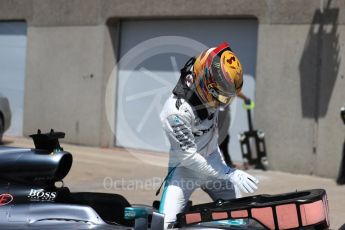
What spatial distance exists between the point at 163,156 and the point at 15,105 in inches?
199

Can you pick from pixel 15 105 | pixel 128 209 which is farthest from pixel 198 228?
pixel 15 105

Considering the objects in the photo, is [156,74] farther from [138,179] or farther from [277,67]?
[138,179]

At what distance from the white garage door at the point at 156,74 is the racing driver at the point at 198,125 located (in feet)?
21.6

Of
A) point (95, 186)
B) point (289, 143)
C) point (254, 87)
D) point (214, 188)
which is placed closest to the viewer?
point (214, 188)

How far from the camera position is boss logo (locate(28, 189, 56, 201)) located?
423cm

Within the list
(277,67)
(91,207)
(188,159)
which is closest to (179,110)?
(188,159)

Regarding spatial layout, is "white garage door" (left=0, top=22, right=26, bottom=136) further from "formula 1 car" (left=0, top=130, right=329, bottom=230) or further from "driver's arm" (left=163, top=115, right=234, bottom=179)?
"driver's arm" (left=163, top=115, right=234, bottom=179)

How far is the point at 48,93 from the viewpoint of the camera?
14.6 metres

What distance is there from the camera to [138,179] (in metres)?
9.83

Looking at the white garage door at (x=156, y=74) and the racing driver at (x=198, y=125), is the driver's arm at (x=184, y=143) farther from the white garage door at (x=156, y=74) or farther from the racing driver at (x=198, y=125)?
the white garage door at (x=156, y=74)

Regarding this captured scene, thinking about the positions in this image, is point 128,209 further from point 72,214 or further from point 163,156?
point 163,156

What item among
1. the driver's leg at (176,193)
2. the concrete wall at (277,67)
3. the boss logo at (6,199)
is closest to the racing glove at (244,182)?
the driver's leg at (176,193)

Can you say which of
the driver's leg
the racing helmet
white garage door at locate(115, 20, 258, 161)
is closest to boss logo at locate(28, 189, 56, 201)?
the driver's leg

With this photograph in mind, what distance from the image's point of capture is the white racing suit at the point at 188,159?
418cm
